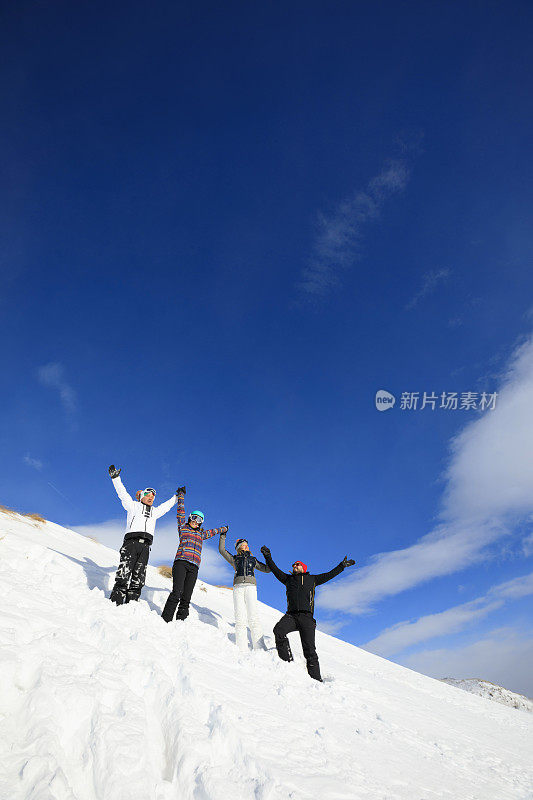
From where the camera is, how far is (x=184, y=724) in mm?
4301

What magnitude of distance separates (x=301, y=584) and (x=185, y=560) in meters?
2.54

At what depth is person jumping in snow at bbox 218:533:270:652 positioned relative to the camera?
893 centimetres

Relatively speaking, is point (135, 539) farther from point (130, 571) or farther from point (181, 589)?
point (181, 589)

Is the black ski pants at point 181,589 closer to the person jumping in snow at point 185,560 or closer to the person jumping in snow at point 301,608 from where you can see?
the person jumping in snow at point 185,560

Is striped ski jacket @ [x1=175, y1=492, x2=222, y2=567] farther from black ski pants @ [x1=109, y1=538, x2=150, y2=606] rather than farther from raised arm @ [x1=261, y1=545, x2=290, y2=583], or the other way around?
raised arm @ [x1=261, y1=545, x2=290, y2=583]

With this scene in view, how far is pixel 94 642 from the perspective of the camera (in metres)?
5.66

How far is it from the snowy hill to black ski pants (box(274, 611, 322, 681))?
22.8 meters

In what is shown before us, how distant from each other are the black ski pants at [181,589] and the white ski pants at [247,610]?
3.39 ft

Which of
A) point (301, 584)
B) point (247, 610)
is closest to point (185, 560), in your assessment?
point (247, 610)

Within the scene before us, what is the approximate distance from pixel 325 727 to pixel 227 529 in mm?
4930

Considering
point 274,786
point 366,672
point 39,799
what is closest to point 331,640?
point 366,672

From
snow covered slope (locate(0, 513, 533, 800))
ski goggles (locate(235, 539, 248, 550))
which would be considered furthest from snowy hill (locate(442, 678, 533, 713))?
ski goggles (locate(235, 539, 248, 550))

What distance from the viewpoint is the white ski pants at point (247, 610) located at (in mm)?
8891

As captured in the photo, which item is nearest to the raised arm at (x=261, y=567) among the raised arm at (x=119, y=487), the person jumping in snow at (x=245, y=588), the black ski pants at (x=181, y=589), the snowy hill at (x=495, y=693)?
the person jumping in snow at (x=245, y=588)
